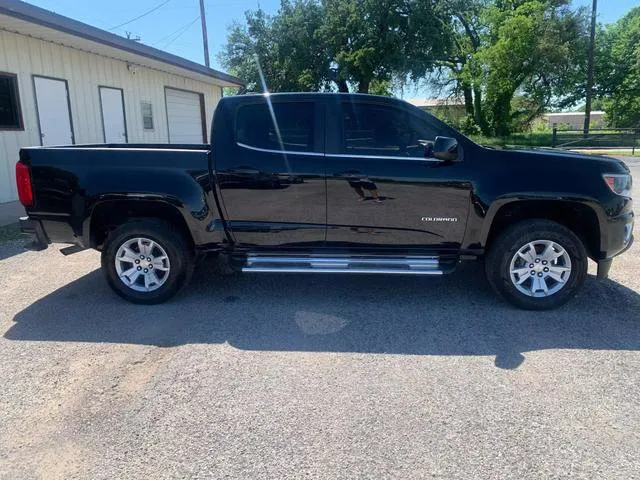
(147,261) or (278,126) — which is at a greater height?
(278,126)

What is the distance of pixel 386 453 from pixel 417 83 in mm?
34682

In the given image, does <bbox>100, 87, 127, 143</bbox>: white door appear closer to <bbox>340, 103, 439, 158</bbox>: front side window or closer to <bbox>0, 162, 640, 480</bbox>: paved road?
<bbox>0, 162, 640, 480</bbox>: paved road

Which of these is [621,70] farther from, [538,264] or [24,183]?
[24,183]

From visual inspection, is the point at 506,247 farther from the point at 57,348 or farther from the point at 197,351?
the point at 57,348

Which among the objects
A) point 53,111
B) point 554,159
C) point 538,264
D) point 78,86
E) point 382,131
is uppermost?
point 78,86

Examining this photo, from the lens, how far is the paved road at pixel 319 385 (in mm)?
2578

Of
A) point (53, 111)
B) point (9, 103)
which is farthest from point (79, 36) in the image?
point (9, 103)

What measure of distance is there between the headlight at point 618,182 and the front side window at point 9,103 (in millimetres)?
10241

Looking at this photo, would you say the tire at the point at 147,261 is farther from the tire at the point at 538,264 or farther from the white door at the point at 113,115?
the white door at the point at 113,115

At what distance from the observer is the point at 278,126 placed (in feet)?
15.4

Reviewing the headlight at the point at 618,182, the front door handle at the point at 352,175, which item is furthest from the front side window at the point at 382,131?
the headlight at the point at 618,182

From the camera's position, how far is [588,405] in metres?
3.06

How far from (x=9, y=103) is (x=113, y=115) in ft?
10.9

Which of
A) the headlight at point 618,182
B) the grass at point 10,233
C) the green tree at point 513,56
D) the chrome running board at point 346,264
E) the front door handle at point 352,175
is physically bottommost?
the grass at point 10,233
